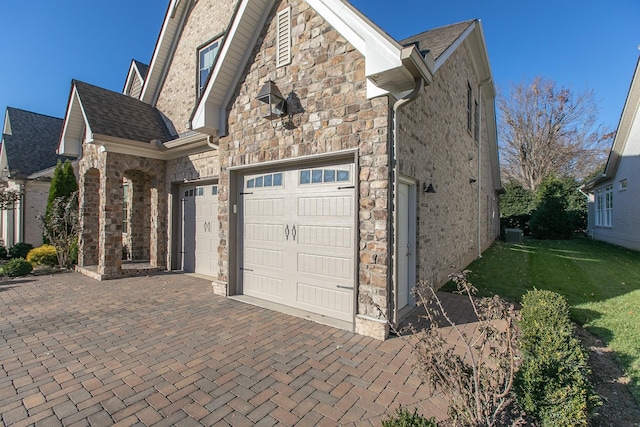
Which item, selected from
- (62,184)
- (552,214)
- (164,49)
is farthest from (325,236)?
(552,214)

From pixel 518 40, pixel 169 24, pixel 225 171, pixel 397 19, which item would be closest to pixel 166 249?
pixel 225 171

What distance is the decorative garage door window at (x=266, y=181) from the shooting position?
589 centimetres

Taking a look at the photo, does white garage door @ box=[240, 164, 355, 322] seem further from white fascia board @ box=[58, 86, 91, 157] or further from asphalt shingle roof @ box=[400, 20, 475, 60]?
white fascia board @ box=[58, 86, 91, 157]

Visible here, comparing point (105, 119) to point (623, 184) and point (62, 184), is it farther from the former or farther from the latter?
point (623, 184)

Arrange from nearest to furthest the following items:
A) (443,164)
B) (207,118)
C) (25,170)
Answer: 1. (207,118)
2. (443,164)
3. (25,170)

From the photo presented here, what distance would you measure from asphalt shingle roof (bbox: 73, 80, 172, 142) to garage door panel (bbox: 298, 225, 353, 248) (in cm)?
653

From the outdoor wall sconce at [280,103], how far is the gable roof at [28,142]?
15.2 metres

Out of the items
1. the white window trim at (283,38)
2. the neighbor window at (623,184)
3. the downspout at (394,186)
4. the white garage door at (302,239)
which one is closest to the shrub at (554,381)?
the downspout at (394,186)

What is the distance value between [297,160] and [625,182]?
681 inches

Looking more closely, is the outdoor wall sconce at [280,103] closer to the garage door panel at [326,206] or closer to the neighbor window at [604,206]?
the garage door panel at [326,206]

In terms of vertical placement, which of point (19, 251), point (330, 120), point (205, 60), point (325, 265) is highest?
point (205, 60)

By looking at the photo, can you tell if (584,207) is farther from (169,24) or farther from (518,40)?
(169,24)

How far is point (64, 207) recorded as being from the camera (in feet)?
33.1

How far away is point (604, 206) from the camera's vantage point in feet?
54.9
